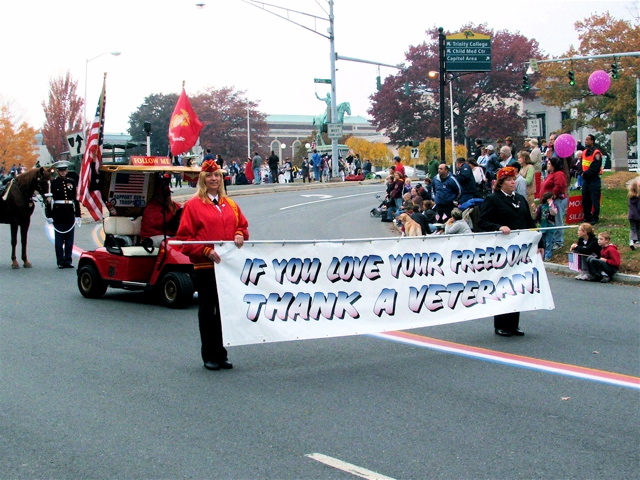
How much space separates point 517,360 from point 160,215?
6.42 m

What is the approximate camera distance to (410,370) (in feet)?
Answer: 25.3

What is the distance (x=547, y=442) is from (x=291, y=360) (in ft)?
10.4

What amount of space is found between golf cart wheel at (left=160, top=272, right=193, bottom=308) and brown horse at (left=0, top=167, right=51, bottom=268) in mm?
5633

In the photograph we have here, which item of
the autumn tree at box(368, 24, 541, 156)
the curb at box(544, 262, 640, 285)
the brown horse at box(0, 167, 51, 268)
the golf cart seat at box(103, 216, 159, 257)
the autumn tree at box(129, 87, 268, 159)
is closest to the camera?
the golf cart seat at box(103, 216, 159, 257)

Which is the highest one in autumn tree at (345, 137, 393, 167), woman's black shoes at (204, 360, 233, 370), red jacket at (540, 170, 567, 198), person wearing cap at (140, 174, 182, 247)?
autumn tree at (345, 137, 393, 167)

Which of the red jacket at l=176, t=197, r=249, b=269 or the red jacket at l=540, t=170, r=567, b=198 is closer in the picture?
the red jacket at l=176, t=197, r=249, b=269

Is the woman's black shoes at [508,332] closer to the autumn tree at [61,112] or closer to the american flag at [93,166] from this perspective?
the american flag at [93,166]

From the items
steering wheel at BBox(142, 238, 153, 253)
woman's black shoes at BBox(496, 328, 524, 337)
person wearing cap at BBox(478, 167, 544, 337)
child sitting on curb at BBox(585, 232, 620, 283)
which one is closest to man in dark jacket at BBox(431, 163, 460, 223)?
child sitting on curb at BBox(585, 232, 620, 283)

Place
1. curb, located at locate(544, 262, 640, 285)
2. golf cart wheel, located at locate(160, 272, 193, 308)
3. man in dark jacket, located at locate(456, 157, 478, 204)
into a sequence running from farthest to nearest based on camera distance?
man in dark jacket, located at locate(456, 157, 478, 204)
curb, located at locate(544, 262, 640, 285)
golf cart wheel, located at locate(160, 272, 193, 308)

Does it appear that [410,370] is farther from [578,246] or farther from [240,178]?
[240,178]

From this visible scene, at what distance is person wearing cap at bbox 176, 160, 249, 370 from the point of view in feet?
25.1

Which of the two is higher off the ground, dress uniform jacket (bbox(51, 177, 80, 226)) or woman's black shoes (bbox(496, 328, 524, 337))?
dress uniform jacket (bbox(51, 177, 80, 226))

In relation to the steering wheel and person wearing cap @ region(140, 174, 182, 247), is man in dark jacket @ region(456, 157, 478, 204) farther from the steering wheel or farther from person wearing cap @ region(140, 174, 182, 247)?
the steering wheel

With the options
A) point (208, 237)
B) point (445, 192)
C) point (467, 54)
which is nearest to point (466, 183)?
point (445, 192)
